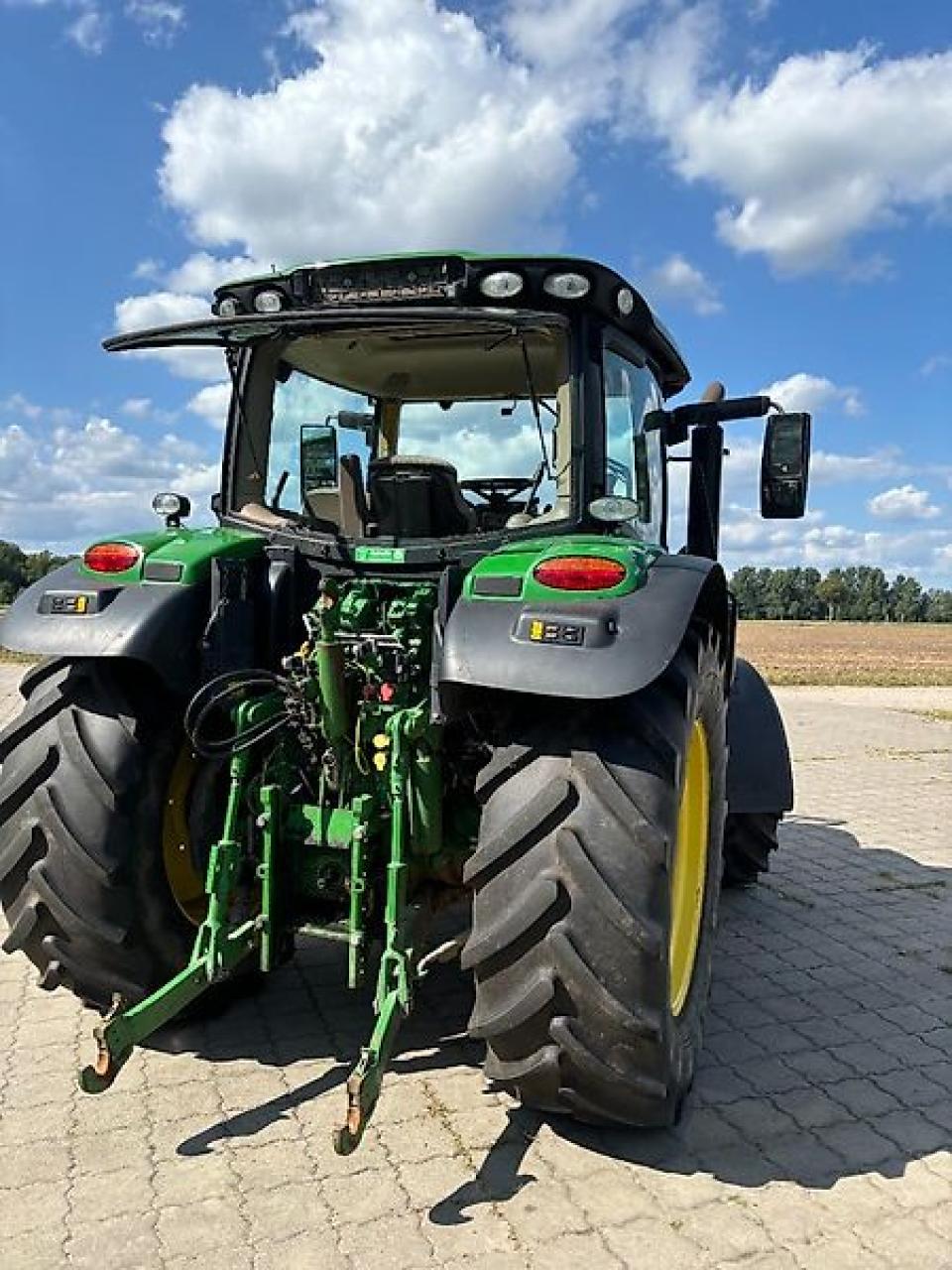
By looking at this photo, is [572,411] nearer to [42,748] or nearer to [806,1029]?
[42,748]

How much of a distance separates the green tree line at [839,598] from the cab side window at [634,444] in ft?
280

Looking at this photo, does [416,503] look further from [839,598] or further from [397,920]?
[839,598]

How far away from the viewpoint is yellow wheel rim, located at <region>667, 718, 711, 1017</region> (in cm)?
346

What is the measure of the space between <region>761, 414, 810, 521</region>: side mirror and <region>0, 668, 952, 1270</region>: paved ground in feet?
6.20

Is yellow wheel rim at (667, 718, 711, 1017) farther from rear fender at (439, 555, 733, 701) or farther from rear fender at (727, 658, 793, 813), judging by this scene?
rear fender at (727, 658, 793, 813)

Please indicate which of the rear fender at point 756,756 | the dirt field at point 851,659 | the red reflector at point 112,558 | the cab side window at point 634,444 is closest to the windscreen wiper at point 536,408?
the cab side window at point 634,444

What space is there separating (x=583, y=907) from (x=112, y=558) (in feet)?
6.29

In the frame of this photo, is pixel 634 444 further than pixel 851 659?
No

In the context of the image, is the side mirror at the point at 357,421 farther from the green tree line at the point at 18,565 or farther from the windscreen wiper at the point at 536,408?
the green tree line at the point at 18,565

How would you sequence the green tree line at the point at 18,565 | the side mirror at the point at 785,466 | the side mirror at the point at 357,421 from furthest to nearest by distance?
the green tree line at the point at 18,565 < the side mirror at the point at 357,421 < the side mirror at the point at 785,466

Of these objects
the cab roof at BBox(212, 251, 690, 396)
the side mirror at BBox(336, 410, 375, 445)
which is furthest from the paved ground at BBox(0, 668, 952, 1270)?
the cab roof at BBox(212, 251, 690, 396)

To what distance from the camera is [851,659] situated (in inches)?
1265

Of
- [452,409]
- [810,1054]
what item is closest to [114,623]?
[452,409]

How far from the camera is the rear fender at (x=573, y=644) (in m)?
2.66
